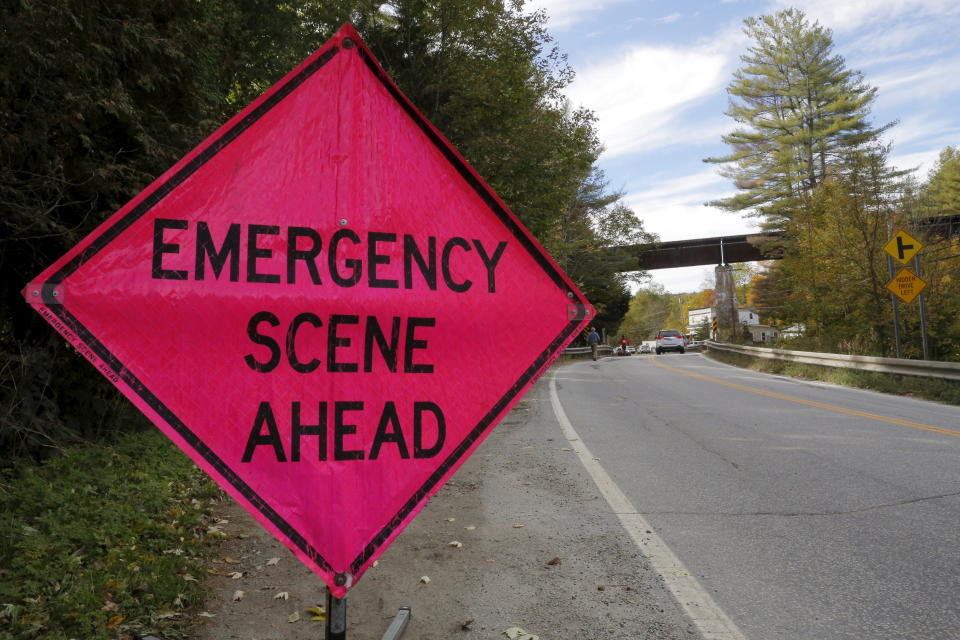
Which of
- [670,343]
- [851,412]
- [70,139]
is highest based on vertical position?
[70,139]

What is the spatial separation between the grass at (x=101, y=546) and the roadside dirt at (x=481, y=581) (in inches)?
9.8

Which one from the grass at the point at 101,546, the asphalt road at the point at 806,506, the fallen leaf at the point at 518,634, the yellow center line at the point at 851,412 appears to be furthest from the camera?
the yellow center line at the point at 851,412

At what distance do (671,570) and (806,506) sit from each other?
2.06 meters

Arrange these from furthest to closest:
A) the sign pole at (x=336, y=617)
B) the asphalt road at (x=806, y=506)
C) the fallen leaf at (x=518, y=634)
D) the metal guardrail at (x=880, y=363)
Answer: the metal guardrail at (x=880, y=363)
the asphalt road at (x=806, y=506)
the fallen leaf at (x=518, y=634)
the sign pole at (x=336, y=617)

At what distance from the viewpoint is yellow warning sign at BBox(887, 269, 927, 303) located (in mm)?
16844

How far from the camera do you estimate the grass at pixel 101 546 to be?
11.5 ft

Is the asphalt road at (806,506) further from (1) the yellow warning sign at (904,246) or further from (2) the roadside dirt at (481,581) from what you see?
(1) the yellow warning sign at (904,246)

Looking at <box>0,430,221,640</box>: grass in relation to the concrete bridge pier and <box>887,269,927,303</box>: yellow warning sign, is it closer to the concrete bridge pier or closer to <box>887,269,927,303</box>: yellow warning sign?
<box>887,269,927,303</box>: yellow warning sign

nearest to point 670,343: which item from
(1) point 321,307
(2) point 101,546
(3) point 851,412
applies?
(3) point 851,412

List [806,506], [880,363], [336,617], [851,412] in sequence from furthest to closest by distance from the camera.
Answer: [880,363]
[851,412]
[806,506]
[336,617]

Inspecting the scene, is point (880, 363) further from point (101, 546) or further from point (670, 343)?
point (670, 343)

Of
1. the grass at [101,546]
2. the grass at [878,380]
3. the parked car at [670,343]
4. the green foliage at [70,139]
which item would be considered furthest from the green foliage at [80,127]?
the parked car at [670,343]

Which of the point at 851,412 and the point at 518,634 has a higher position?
the point at 518,634

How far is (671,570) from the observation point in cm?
427
